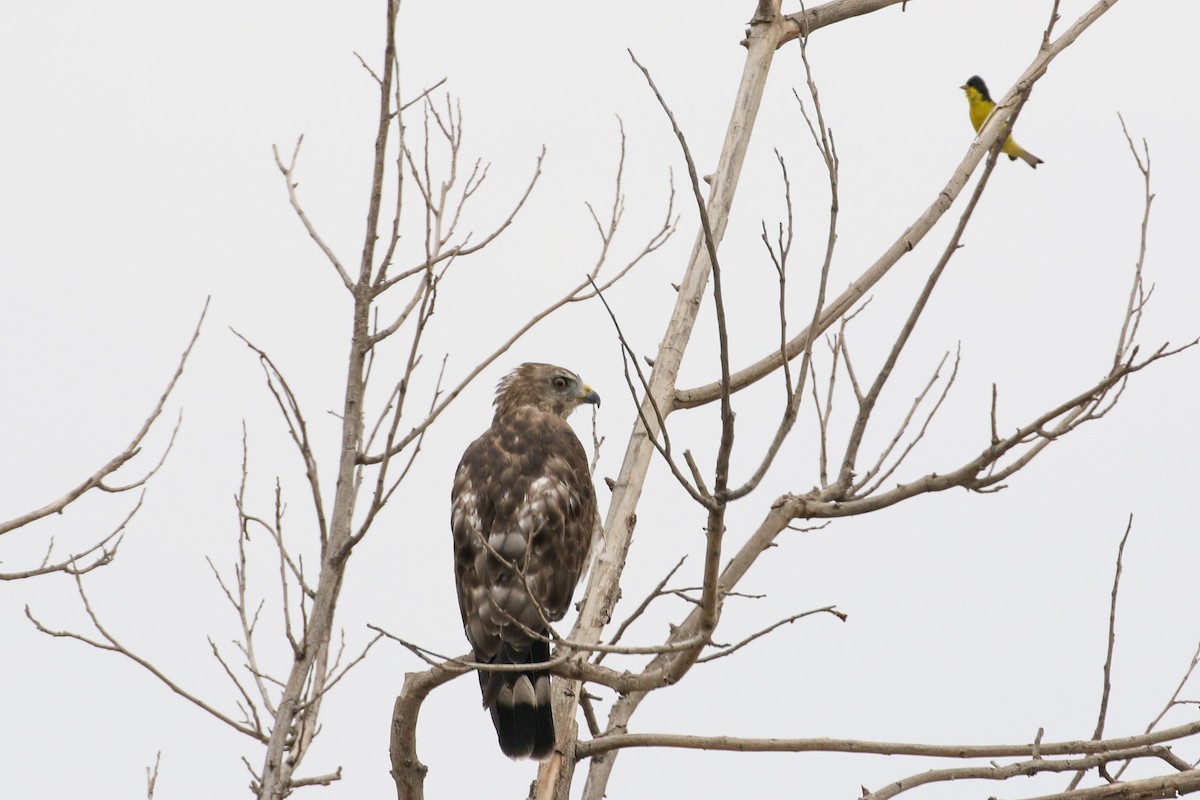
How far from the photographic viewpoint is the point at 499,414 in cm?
696

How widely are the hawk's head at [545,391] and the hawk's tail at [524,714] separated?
2.11 m

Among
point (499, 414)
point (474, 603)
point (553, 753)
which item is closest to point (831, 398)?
point (553, 753)

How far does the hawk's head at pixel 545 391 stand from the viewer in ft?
23.1

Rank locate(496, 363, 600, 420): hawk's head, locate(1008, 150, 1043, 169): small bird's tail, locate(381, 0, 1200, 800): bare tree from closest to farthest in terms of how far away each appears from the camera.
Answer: locate(381, 0, 1200, 800): bare tree → locate(496, 363, 600, 420): hawk's head → locate(1008, 150, 1043, 169): small bird's tail

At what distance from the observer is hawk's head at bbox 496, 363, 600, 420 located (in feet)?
23.1

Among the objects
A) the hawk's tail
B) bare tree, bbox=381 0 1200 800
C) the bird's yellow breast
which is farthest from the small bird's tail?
the hawk's tail

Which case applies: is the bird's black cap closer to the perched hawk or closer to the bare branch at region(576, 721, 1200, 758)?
the perched hawk

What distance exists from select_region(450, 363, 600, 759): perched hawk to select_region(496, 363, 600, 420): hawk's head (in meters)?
0.53

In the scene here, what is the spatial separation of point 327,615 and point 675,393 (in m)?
1.91

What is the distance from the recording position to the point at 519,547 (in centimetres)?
573

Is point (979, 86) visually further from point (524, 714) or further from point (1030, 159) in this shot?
point (524, 714)

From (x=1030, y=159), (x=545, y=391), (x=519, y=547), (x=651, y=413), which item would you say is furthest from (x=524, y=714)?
(x=1030, y=159)

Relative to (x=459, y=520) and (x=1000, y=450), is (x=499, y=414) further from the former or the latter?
(x=1000, y=450)

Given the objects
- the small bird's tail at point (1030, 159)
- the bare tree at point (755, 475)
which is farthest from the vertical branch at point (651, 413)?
the small bird's tail at point (1030, 159)
